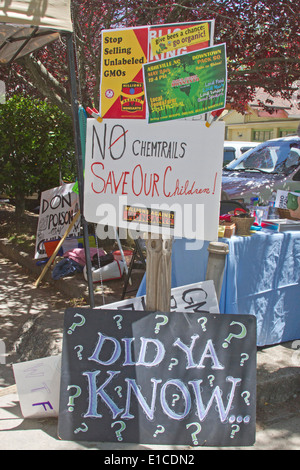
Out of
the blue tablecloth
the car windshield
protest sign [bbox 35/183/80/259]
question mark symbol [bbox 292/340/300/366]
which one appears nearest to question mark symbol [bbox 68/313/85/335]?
the blue tablecloth

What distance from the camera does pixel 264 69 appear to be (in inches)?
264

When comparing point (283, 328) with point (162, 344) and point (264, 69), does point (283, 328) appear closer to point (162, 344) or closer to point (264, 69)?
point (162, 344)

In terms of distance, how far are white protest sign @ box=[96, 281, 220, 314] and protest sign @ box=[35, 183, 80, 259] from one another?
11.2 feet

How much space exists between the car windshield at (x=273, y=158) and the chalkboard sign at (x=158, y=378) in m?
6.23

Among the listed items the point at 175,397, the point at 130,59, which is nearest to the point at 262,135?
the point at 130,59

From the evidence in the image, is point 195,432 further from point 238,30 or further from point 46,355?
point 238,30

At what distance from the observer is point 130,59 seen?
3.17 metres

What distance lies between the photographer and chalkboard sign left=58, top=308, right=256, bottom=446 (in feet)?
9.39

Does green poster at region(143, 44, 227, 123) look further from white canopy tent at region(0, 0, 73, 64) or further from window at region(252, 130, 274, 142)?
window at region(252, 130, 274, 142)

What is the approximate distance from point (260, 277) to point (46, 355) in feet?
5.95

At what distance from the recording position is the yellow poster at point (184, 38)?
3021mm

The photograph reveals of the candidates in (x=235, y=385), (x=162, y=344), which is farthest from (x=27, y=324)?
(x=235, y=385)

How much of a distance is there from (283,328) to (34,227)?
223 inches

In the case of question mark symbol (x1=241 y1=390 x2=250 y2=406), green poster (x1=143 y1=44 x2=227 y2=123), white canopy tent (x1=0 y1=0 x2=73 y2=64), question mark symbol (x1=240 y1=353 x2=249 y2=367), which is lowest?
question mark symbol (x1=241 y1=390 x2=250 y2=406)
